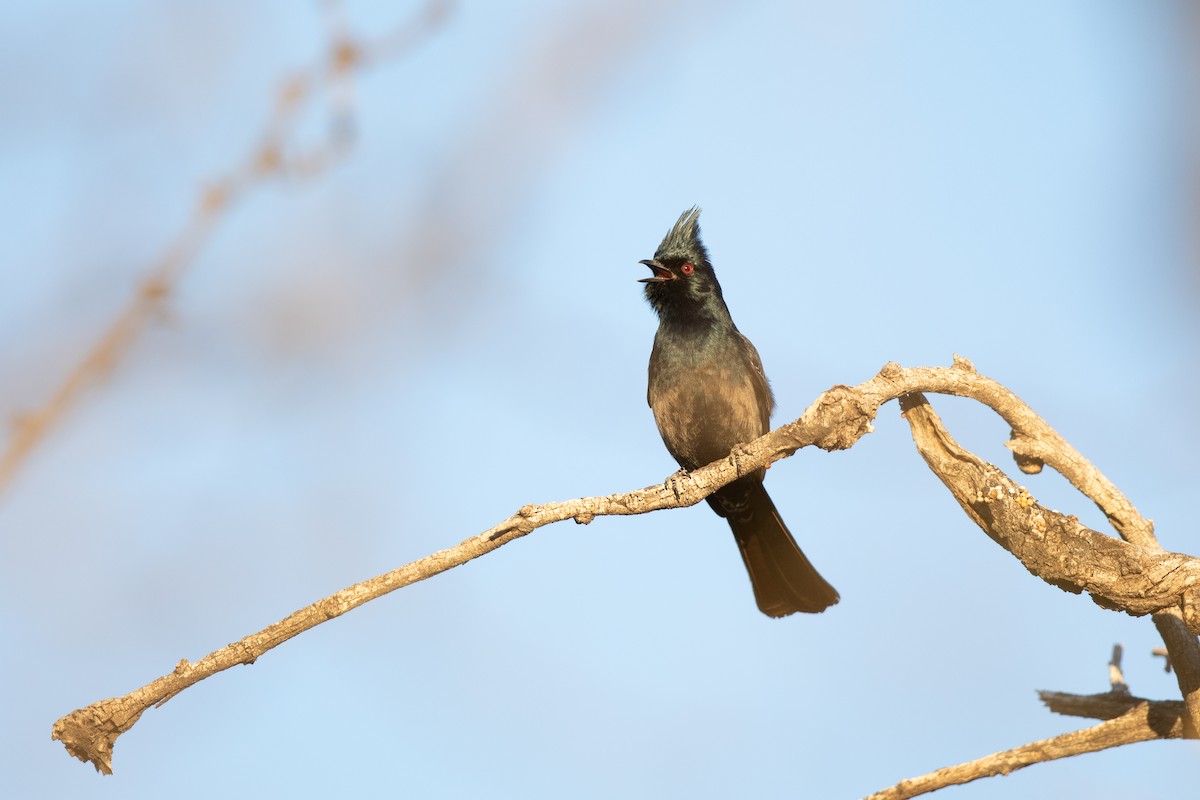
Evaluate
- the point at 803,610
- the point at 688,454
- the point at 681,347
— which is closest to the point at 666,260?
the point at 681,347

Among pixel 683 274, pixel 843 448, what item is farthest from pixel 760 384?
pixel 843 448

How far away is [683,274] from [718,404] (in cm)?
91

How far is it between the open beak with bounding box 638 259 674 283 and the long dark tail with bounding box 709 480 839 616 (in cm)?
139

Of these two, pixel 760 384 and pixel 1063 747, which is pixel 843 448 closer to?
pixel 1063 747

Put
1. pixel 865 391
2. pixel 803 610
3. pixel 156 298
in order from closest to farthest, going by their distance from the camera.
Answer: pixel 156 298, pixel 865 391, pixel 803 610

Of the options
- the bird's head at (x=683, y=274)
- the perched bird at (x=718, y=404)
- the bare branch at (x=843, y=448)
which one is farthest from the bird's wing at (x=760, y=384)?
the bare branch at (x=843, y=448)

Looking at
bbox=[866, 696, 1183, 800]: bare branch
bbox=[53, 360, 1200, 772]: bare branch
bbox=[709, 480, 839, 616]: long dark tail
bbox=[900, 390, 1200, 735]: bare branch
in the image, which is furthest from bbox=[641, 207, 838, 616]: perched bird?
bbox=[866, 696, 1183, 800]: bare branch

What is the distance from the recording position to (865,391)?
4410 mm

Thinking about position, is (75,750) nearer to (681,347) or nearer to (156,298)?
(156,298)

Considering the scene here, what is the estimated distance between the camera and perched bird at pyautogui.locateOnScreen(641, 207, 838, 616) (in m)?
6.90

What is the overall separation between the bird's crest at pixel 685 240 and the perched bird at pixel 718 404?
0.04 feet

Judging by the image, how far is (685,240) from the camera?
24.7 ft

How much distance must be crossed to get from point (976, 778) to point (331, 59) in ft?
9.78

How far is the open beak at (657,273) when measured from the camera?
24.3ft
